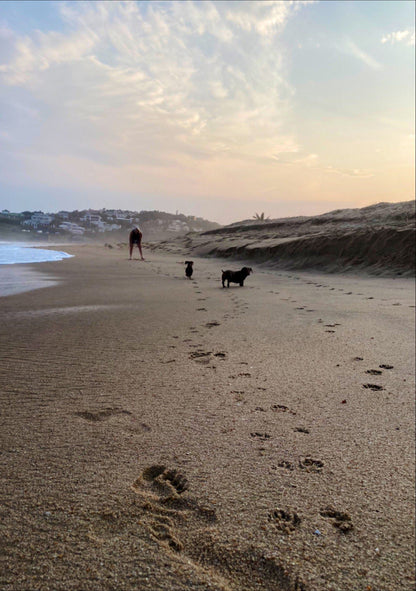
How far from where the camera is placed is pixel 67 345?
11.2 ft

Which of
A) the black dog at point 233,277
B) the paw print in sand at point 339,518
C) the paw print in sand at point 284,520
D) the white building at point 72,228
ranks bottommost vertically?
the paw print in sand at point 339,518

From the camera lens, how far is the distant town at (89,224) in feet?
243

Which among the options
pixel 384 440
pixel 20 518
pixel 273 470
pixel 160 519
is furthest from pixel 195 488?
pixel 384 440

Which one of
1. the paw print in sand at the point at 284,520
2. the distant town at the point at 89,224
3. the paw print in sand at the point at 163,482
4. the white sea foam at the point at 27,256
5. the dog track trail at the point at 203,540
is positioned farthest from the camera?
the distant town at the point at 89,224

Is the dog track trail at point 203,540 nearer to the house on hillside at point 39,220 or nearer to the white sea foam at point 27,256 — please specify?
the white sea foam at point 27,256

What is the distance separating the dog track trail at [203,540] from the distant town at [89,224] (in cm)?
6736

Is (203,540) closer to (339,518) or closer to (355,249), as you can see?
(339,518)

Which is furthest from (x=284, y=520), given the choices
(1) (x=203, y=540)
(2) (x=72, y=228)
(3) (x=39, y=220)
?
(3) (x=39, y=220)

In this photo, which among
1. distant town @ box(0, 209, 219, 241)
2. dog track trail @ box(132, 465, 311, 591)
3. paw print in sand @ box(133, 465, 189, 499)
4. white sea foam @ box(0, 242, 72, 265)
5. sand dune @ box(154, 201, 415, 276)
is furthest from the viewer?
distant town @ box(0, 209, 219, 241)

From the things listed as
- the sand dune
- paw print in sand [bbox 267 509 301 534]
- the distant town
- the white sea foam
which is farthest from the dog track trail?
the distant town

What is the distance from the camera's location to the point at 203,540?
136 centimetres

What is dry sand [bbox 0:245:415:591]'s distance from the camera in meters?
1.26

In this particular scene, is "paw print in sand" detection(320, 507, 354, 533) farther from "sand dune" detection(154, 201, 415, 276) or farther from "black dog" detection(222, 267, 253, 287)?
"sand dune" detection(154, 201, 415, 276)

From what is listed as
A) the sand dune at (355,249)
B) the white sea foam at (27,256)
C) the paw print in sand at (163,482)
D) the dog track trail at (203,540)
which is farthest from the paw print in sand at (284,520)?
the white sea foam at (27,256)
